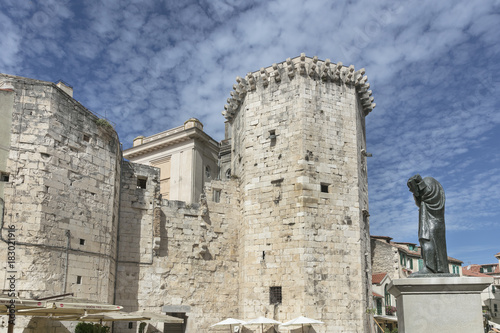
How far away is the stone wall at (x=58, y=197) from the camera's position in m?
13.2

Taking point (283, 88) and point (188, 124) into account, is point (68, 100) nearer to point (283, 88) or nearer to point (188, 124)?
point (283, 88)

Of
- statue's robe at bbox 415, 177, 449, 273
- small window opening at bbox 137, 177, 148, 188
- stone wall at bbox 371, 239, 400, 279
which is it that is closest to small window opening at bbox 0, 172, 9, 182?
small window opening at bbox 137, 177, 148, 188

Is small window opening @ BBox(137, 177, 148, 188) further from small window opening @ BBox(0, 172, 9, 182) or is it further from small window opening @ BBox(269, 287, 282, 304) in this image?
small window opening @ BBox(269, 287, 282, 304)

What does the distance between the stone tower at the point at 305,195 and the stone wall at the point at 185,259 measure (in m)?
0.65

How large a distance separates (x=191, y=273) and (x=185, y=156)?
404 inches

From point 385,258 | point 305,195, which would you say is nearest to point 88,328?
point 305,195

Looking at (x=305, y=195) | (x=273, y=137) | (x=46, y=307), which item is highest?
(x=273, y=137)

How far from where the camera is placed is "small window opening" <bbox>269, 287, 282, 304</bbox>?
16.9m

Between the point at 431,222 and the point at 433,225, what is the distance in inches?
2.3

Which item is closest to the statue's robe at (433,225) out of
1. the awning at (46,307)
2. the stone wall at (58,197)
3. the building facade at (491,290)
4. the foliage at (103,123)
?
the awning at (46,307)

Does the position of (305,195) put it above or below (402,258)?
above

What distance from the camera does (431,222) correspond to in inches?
301

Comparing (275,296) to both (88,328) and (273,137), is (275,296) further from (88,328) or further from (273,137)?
(88,328)

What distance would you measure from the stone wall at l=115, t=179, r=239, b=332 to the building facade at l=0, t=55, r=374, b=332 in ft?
0.13
